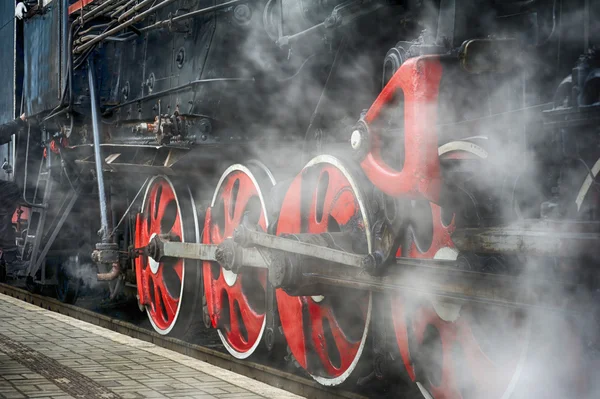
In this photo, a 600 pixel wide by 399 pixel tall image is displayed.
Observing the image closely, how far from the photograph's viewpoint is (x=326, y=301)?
4.29m

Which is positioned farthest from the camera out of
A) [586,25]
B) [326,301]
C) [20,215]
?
[20,215]

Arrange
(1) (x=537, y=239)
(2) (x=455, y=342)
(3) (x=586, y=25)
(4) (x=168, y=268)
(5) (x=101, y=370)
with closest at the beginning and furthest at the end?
(1) (x=537, y=239) → (3) (x=586, y=25) → (2) (x=455, y=342) → (5) (x=101, y=370) → (4) (x=168, y=268)

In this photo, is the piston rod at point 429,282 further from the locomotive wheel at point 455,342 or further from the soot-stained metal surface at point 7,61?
the soot-stained metal surface at point 7,61

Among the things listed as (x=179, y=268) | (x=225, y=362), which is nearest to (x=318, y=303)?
(x=225, y=362)

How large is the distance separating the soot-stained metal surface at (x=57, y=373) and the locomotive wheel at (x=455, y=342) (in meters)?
1.46

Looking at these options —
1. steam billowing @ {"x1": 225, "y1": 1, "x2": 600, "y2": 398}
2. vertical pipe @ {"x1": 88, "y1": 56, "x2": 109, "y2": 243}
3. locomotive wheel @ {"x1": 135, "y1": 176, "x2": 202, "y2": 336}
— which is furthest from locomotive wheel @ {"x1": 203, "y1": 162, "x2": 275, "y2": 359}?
steam billowing @ {"x1": 225, "y1": 1, "x2": 600, "y2": 398}

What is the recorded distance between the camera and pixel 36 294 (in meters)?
9.35

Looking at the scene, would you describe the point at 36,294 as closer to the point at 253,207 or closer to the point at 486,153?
the point at 253,207

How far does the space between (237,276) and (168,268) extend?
134 cm

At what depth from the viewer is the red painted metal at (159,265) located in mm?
6082

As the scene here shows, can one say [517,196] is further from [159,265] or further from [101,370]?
[159,265]

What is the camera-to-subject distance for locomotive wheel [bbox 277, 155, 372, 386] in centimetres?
399

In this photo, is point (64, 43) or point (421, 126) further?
point (64, 43)

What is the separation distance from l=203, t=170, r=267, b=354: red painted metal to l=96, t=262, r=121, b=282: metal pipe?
108 centimetres
